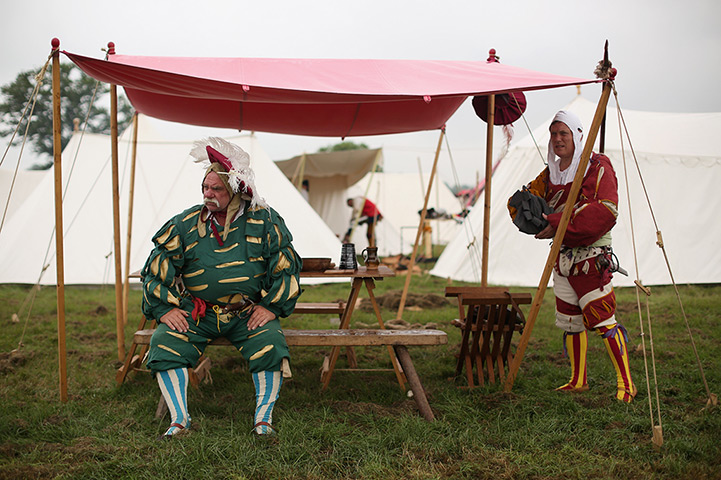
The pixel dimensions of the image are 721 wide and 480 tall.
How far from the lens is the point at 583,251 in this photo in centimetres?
296

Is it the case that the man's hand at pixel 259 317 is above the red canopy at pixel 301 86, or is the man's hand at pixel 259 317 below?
below

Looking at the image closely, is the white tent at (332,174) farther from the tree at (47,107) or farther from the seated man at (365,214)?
the tree at (47,107)

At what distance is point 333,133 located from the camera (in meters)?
4.34

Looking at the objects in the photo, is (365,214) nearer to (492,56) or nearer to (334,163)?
(334,163)

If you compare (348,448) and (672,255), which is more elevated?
(672,255)

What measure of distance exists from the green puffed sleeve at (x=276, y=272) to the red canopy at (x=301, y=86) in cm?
65

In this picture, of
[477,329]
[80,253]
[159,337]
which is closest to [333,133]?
[477,329]

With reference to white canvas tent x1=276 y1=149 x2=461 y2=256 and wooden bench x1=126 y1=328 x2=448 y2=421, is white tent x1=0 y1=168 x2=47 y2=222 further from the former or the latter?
wooden bench x1=126 y1=328 x2=448 y2=421

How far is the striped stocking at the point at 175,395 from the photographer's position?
8.42 ft

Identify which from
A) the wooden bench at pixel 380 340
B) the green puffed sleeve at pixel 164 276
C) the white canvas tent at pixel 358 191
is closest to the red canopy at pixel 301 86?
the green puffed sleeve at pixel 164 276

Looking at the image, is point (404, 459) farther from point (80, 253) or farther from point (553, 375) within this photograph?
point (80, 253)

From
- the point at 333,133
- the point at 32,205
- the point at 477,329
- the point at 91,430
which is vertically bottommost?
the point at 91,430

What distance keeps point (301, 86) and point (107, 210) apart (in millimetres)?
4791

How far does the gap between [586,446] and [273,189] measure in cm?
517
